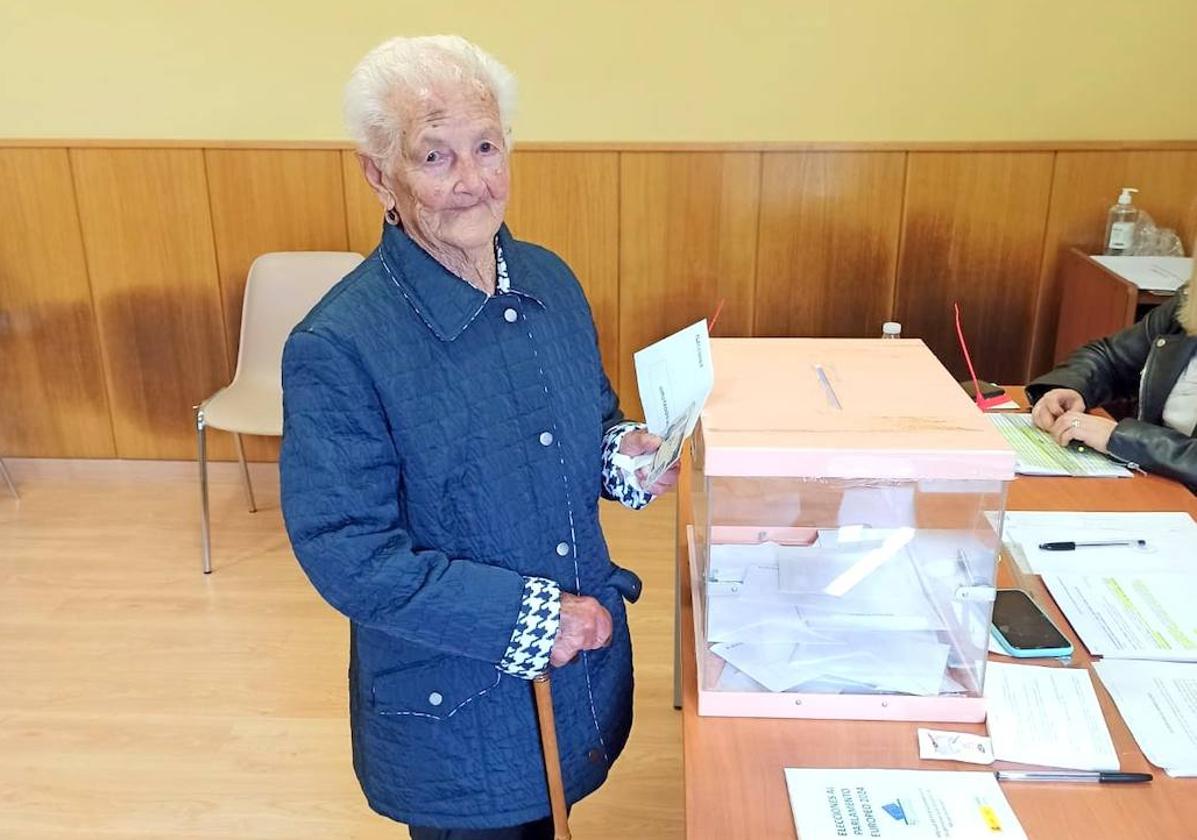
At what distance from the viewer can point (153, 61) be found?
11.0 ft

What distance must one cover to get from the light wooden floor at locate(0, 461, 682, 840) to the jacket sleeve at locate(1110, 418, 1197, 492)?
112 centimetres

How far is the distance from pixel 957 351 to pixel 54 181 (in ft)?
10.1

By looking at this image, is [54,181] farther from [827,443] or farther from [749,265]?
[827,443]

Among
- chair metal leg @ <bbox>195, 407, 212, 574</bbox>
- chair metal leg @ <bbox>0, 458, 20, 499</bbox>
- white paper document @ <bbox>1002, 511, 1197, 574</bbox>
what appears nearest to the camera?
white paper document @ <bbox>1002, 511, 1197, 574</bbox>

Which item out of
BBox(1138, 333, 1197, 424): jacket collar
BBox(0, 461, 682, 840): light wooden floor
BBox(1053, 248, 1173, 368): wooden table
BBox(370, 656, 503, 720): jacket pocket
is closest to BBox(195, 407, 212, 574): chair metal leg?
BBox(0, 461, 682, 840): light wooden floor

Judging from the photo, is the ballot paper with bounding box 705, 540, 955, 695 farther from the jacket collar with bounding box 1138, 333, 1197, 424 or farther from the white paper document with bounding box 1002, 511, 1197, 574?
the jacket collar with bounding box 1138, 333, 1197, 424

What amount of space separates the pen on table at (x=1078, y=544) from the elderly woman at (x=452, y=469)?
687 mm

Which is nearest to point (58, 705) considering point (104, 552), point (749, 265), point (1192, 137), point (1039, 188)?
point (104, 552)

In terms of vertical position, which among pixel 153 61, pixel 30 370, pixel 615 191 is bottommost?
pixel 30 370

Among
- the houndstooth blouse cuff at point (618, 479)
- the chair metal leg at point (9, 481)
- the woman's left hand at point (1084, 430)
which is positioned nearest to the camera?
the houndstooth blouse cuff at point (618, 479)

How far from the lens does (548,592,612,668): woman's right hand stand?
120cm

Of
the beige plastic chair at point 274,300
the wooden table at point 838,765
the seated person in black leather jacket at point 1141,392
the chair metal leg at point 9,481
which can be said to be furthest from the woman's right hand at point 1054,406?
the chair metal leg at point 9,481

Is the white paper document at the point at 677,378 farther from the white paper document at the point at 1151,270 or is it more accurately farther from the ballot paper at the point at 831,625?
the white paper document at the point at 1151,270

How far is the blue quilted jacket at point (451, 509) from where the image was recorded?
1115 mm
